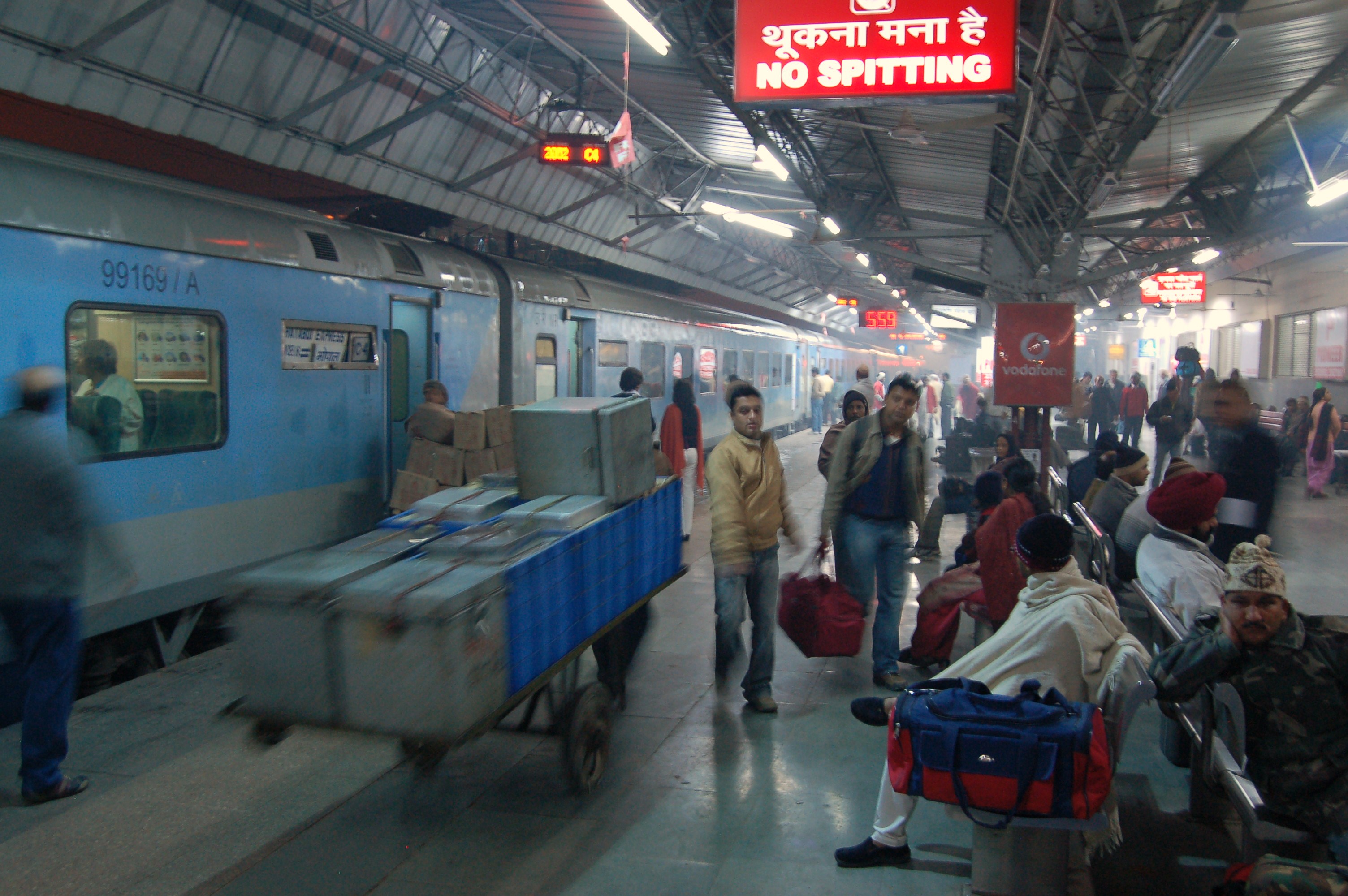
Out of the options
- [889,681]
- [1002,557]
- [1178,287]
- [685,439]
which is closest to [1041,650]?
[1002,557]

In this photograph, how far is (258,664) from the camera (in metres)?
3.38

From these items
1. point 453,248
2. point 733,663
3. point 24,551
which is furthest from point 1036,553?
point 453,248

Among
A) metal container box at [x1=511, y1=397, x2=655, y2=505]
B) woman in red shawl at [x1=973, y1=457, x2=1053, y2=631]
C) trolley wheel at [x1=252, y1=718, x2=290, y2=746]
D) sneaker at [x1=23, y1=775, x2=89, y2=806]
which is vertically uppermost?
metal container box at [x1=511, y1=397, x2=655, y2=505]

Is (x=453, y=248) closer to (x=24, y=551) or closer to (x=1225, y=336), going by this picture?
(x=24, y=551)

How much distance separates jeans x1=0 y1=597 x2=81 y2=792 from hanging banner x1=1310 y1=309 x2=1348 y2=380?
2009cm

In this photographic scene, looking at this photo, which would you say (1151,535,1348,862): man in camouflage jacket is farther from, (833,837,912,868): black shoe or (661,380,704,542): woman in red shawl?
(661,380,704,542): woman in red shawl

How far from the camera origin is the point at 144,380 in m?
5.84

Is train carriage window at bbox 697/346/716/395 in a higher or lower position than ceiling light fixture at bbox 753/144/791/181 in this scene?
lower

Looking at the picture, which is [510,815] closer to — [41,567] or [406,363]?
[41,567]

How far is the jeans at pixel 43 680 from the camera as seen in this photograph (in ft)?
13.6

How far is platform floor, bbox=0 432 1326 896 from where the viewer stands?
3611mm

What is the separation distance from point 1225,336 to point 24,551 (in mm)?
30513

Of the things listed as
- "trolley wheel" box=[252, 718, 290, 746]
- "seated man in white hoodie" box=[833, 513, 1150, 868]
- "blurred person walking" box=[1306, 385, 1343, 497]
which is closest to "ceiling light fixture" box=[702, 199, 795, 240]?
"blurred person walking" box=[1306, 385, 1343, 497]

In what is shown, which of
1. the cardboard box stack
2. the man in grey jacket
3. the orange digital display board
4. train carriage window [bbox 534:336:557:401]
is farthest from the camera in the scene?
train carriage window [bbox 534:336:557:401]
